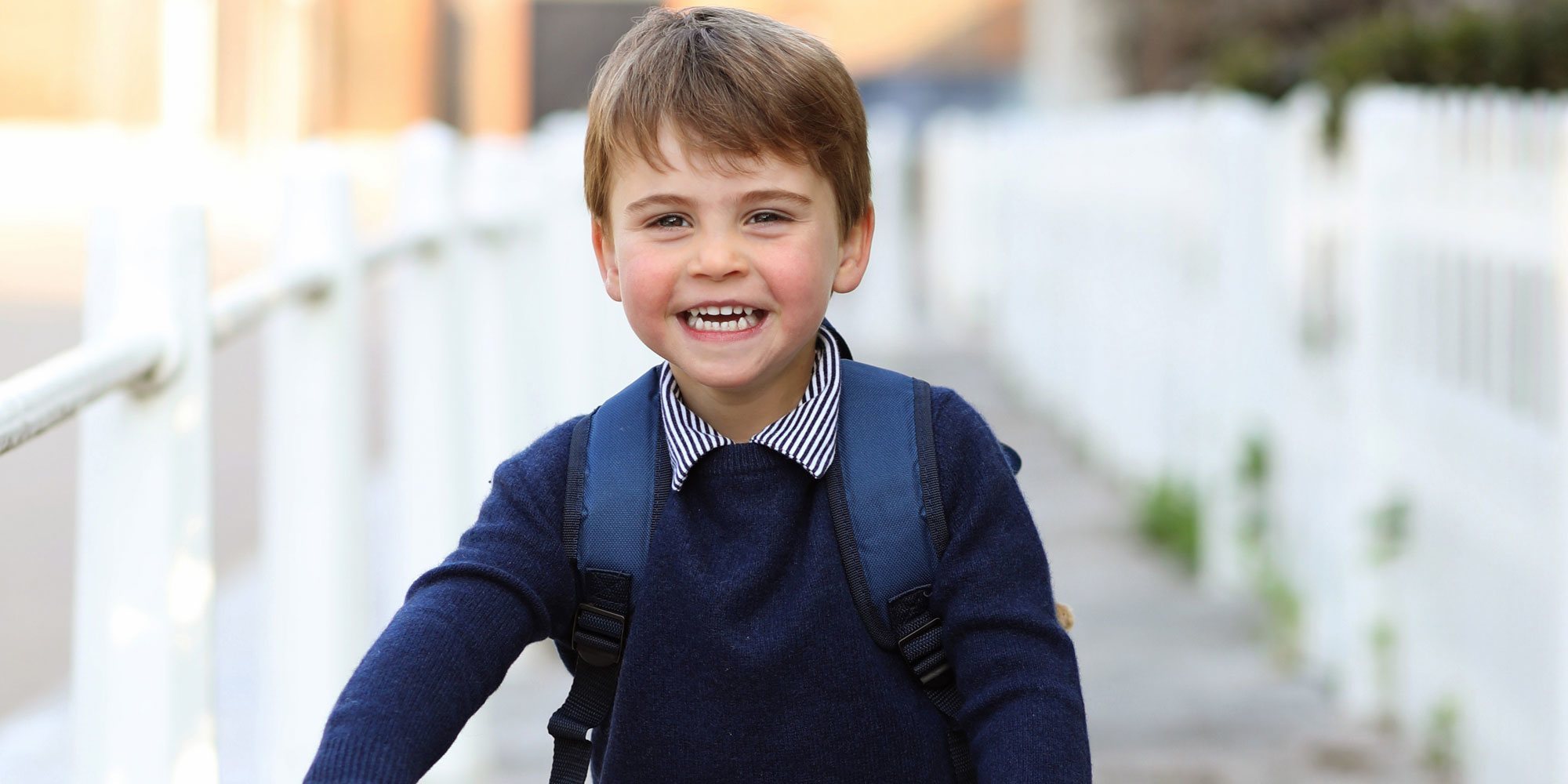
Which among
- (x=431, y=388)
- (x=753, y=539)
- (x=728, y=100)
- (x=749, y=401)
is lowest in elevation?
(x=431, y=388)

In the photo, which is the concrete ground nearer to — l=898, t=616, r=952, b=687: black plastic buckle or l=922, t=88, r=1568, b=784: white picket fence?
l=922, t=88, r=1568, b=784: white picket fence

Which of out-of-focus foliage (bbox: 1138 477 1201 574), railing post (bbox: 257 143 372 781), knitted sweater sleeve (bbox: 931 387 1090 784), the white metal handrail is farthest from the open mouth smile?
out-of-focus foliage (bbox: 1138 477 1201 574)

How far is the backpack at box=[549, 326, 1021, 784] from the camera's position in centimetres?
173

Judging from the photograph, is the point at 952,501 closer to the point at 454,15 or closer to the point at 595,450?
the point at 595,450

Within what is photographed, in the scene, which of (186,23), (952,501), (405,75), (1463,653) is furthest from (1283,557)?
(405,75)

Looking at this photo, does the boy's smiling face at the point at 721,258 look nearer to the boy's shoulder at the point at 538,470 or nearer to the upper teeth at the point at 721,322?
the upper teeth at the point at 721,322

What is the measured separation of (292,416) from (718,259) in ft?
→ 4.59

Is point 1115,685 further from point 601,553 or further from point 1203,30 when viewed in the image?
point 1203,30

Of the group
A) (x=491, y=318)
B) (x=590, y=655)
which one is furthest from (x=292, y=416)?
(x=491, y=318)

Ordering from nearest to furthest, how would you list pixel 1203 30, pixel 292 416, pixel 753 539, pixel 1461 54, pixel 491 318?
pixel 753 539 < pixel 292 416 < pixel 491 318 < pixel 1461 54 < pixel 1203 30

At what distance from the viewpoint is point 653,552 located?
1.73 m

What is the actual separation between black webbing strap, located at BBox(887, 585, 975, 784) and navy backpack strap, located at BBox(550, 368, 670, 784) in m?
0.23

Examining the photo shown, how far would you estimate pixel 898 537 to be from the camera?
1731mm

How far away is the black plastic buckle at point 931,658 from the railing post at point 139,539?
774 mm
